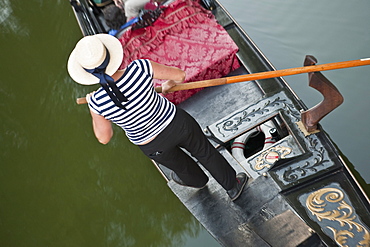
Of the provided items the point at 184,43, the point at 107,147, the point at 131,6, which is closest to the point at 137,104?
the point at 184,43

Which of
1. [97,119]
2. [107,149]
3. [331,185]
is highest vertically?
[97,119]

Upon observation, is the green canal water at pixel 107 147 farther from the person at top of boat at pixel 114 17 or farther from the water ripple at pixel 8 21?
the person at top of boat at pixel 114 17

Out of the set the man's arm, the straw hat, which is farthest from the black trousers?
the straw hat

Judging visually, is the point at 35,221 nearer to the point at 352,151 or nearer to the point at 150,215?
the point at 150,215

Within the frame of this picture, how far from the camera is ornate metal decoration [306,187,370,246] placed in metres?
1.69

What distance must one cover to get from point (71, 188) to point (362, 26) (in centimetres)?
217

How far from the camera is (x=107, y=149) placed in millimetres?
2998

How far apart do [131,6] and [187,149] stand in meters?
1.14

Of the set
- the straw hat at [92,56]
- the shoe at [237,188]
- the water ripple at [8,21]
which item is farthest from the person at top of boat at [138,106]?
the water ripple at [8,21]

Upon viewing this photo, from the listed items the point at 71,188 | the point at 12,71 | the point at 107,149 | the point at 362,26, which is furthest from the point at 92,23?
the point at 362,26

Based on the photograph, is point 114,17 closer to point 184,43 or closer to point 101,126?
point 184,43

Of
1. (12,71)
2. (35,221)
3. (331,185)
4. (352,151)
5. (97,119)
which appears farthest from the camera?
(12,71)

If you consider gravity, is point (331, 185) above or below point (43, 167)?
below

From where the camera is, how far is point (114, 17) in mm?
2600
